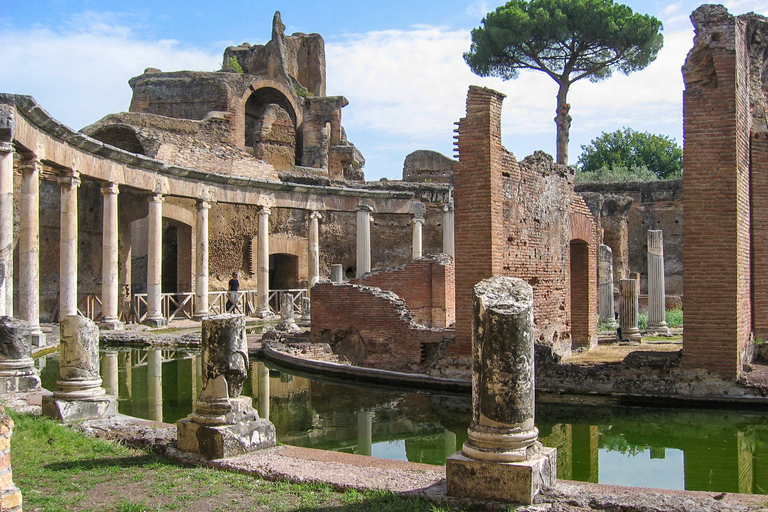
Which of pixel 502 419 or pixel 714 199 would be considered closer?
pixel 502 419

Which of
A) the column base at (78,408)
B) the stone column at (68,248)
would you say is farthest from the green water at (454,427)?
the stone column at (68,248)

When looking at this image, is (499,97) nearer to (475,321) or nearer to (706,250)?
(706,250)

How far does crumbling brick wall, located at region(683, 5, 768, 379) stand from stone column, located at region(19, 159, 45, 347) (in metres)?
10.5

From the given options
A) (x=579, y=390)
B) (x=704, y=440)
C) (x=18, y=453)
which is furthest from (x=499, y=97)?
(x=18, y=453)

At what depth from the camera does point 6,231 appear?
11039 mm

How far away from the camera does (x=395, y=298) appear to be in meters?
13.0

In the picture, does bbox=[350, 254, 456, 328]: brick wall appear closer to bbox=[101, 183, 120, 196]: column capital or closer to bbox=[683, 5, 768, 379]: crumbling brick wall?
bbox=[101, 183, 120, 196]: column capital

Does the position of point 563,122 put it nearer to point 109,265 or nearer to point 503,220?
point 109,265

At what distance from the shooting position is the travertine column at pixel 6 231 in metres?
10.8

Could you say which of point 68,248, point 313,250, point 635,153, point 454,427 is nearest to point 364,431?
point 454,427

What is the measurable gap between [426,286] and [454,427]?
7.29 m

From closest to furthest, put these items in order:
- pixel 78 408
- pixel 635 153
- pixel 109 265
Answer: pixel 78 408
pixel 109 265
pixel 635 153

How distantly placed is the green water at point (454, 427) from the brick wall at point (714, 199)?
0.93 m

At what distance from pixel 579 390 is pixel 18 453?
6.59 metres
